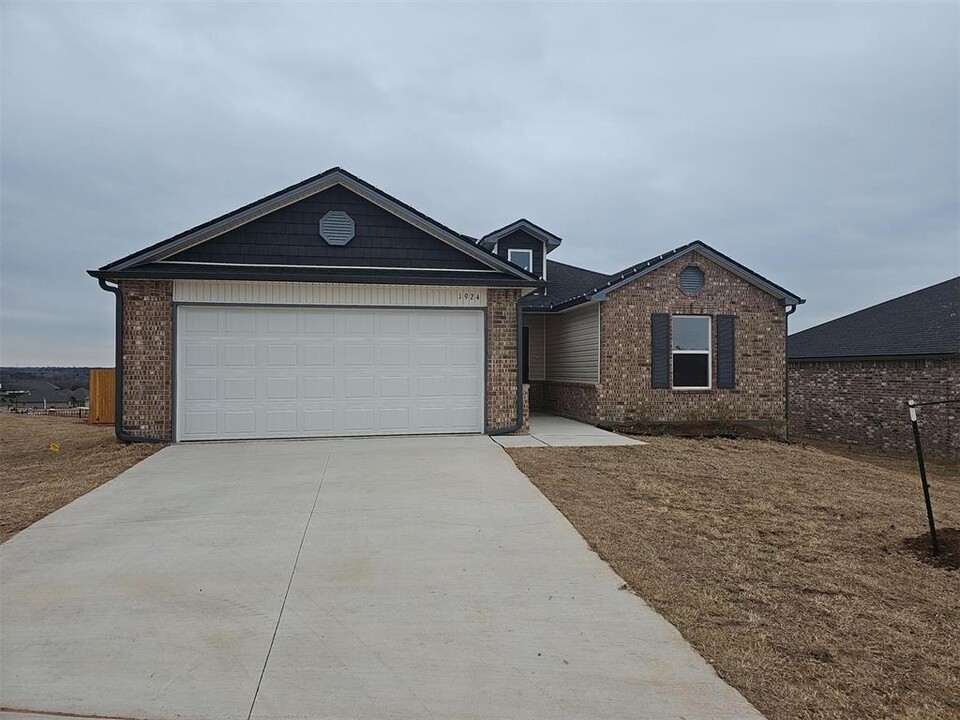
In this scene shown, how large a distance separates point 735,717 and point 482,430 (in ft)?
29.6

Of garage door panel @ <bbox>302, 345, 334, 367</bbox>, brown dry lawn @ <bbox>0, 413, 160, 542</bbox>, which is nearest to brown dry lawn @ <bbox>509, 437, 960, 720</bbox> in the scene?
garage door panel @ <bbox>302, 345, 334, 367</bbox>

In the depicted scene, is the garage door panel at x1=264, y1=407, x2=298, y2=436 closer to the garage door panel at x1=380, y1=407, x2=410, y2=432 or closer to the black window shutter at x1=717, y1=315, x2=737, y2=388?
the garage door panel at x1=380, y1=407, x2=410, y2=432

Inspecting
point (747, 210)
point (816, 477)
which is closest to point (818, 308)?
point (747, 210)

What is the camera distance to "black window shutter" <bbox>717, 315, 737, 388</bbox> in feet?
46.7

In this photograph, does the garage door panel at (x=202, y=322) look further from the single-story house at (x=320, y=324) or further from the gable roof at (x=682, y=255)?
the gable roof at (x=682, y=255)

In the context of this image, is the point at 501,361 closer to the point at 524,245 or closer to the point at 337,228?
the point at 337,228

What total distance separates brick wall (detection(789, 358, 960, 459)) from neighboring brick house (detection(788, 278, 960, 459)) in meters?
0.02

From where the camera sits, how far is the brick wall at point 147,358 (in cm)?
1091

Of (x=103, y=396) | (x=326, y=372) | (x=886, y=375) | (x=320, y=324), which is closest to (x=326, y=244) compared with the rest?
(x=320, y=324)

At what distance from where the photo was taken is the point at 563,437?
11.9 m

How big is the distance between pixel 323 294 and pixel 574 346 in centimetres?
670

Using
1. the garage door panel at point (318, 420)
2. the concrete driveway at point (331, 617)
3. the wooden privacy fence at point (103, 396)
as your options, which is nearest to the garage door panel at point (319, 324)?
the garage door panel at point (318, 420)

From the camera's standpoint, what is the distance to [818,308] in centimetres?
2770

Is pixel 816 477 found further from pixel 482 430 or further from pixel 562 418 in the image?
pixel 562 418
